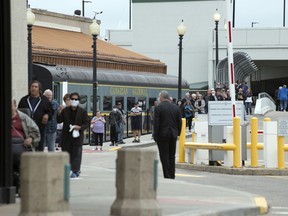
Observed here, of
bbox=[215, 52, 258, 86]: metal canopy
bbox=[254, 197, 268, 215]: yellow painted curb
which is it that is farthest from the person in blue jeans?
bbox=[254, 197, 268, 215]: yellow painted curb

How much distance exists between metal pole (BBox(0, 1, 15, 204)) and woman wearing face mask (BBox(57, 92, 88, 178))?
4.77 m

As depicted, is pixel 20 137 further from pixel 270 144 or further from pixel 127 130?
pixel 127 130

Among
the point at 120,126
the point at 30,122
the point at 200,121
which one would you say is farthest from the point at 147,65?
the point at 30,122

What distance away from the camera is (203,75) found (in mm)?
63656

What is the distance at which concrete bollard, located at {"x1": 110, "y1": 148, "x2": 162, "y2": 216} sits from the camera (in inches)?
420

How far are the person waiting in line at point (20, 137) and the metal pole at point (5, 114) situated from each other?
744 millimetres

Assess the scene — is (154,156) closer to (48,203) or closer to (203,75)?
(48,203)

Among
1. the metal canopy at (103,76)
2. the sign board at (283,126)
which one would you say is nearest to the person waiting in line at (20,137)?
the sign board at (283,126)

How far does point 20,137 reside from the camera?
13453mm

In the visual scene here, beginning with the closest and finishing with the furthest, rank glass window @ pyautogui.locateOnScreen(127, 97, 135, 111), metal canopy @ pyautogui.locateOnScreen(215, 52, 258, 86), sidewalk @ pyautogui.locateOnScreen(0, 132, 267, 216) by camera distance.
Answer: sidewalk @ pyautogui.locateOnScreen(0, 132, 267, 216)
glass window @ pyautogui.locateOnScreen(127, 97, 135, 111)
metal canopy @ pyautogui.locateOnScreen(215, 52, 258, 86)

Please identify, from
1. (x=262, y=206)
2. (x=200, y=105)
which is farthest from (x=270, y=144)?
(x=200, y=105)

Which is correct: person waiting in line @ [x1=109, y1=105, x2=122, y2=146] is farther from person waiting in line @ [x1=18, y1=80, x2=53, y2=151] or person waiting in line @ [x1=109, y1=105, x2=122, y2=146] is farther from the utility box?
person waiting in line @ [x1=18, y1=80, x2=53, y2=151]

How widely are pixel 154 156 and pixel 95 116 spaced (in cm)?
2203

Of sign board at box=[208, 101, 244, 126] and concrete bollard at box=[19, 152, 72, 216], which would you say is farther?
sign board at box=[208, 101, 244, 126]
